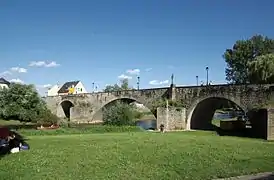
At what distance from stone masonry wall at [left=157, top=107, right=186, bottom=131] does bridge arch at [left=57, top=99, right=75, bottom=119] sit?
41411mm

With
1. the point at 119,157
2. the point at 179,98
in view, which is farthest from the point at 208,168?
the point at 179,98

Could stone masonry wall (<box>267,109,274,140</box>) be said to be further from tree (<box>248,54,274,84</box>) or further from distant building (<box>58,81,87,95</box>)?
distant building (<box>58,81,87,95</box>)

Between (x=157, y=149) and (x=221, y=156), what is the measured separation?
2788 millimetres

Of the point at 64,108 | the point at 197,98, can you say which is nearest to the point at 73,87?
the point at 64,108

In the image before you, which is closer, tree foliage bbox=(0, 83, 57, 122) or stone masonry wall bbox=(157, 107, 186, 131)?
stone masonry wall bbox=(157, 107, 186, 131)

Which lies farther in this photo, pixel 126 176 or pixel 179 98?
pixel 179 98

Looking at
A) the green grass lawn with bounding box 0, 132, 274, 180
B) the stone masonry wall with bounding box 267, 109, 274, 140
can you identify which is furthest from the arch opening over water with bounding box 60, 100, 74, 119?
the green grass lawn with bounding box 0, 132, 274, 180

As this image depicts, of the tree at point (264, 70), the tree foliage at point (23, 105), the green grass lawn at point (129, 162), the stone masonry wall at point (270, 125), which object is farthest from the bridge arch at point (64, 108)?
the green grass lawn at point (129, 162)

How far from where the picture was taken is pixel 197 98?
47.5 metres

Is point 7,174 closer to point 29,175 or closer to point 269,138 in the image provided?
point 29,175

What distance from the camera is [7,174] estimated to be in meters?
11.8

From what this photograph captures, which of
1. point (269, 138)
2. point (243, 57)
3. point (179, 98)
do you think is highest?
point (243, 57)

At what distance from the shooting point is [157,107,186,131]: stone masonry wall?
4506 centimetres

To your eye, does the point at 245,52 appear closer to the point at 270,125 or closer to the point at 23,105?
the point at 23,105
